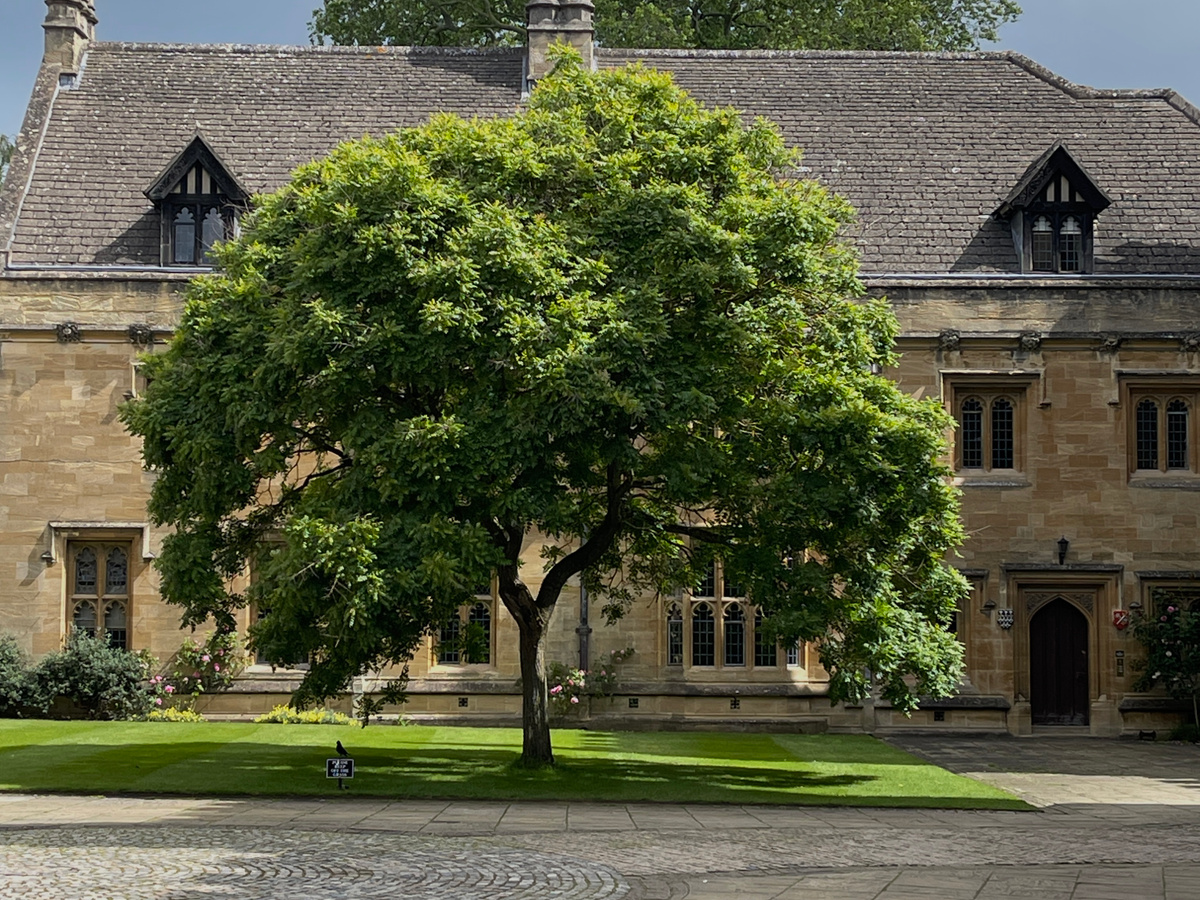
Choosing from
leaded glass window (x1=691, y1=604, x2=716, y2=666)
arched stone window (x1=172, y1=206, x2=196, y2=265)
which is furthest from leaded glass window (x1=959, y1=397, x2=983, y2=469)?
arched stone window (x1=172, y1=206, x2=196, y2=265)

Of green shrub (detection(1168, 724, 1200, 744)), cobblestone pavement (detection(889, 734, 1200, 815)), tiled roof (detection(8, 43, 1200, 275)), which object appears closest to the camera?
cobblestone pavement (detection(889, 734, 1200, 815))

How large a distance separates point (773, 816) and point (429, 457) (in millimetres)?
5586

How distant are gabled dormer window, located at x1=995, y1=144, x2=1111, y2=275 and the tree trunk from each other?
14.2m

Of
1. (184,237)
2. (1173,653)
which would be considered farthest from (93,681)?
(1173,653)

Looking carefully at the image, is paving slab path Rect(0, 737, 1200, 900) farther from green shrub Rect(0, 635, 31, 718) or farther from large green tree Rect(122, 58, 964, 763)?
green shrub Rect(0, 635, 31, 718)

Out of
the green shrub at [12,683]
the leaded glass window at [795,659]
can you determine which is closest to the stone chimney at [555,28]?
the leaded glass window at [795,659]

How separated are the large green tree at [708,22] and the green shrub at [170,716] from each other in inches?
837

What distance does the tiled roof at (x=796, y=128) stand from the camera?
30.0 metres

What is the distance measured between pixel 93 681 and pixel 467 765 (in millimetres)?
9581

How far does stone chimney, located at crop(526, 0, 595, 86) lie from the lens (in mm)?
32531

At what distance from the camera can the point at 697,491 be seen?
19.3 m

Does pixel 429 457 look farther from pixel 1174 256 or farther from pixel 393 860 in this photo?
pixel 1174 256

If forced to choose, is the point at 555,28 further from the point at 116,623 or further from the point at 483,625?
the point at 116,623

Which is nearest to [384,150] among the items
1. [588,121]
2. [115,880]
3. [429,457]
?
[588,121]
